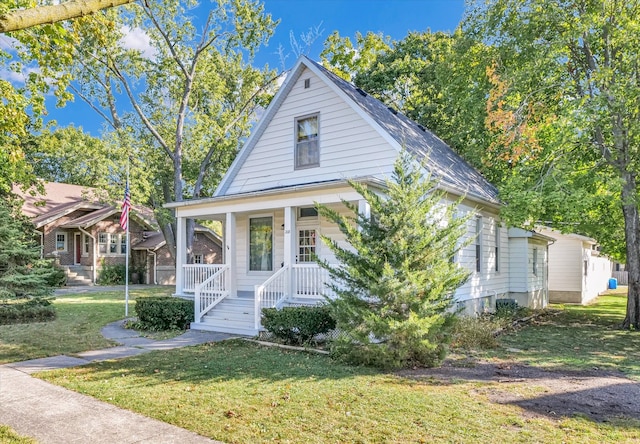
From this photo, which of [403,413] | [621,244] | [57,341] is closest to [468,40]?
[621,244]

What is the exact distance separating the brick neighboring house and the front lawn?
2328 cm

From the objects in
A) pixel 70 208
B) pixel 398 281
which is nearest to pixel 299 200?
pixel 398 281

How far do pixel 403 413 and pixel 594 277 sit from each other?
79.6ft

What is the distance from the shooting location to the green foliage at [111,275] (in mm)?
29141

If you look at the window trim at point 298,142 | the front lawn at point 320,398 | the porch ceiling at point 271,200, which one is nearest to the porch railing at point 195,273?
the porch ceiling at point 271,200

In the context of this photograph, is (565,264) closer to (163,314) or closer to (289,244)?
(289,244)

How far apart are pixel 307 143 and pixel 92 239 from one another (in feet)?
71.0

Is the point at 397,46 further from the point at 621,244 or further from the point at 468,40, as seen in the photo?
the point at 621,244

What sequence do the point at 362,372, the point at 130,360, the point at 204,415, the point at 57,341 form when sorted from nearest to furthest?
the point at 204,415
the point at 362,372
the point at 130,360
the point at 57,341

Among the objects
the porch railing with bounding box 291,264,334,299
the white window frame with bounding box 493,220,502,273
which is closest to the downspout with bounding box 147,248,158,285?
the porch railing with bounding box 291,264,334,299

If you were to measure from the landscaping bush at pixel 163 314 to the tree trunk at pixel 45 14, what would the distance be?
909 cm

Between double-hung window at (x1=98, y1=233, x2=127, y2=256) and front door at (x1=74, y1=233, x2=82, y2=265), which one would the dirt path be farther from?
front door at (x1=74, y1=233, x2=82, y2=265)

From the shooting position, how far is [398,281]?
7.46 metres

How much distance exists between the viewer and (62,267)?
92.5ft
